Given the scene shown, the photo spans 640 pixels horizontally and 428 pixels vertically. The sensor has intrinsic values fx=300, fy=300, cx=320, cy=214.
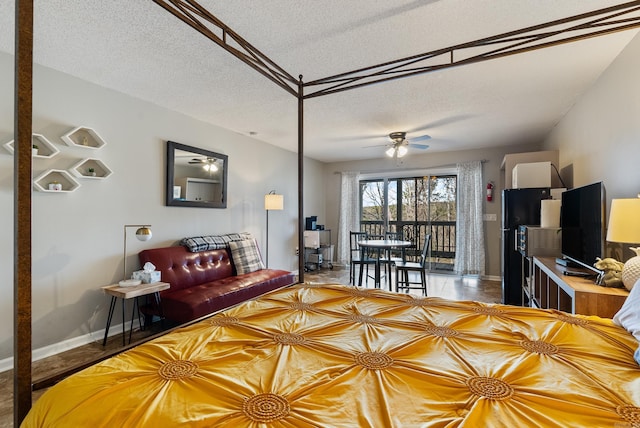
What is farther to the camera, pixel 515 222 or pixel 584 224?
pixel 515 222

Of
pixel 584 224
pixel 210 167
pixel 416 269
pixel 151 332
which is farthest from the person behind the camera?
pixel 416 269

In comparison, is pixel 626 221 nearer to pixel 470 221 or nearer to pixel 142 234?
pixel 142 234

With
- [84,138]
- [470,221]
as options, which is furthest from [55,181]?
[470,221]

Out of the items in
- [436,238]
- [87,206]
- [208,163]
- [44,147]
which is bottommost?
[436,238]

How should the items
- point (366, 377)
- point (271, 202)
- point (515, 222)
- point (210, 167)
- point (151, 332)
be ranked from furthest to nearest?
A: point (271, 202) < point (210, 167) < point (515, 222) < point (151, 332) < point (366, 377)

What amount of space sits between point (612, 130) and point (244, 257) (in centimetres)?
398

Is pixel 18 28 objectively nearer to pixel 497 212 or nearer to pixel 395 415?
pixel 395 415

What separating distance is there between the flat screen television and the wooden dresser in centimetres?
17

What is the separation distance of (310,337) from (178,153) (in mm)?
3308

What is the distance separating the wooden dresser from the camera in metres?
1.74

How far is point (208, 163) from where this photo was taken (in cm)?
412

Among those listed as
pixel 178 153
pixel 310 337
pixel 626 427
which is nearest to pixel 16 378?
pixel 310 337

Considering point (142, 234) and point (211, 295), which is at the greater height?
point (142, 234)

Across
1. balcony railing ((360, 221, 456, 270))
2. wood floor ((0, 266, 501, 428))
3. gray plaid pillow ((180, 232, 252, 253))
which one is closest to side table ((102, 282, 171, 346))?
wood floor ((0, 266, 501, 428))
